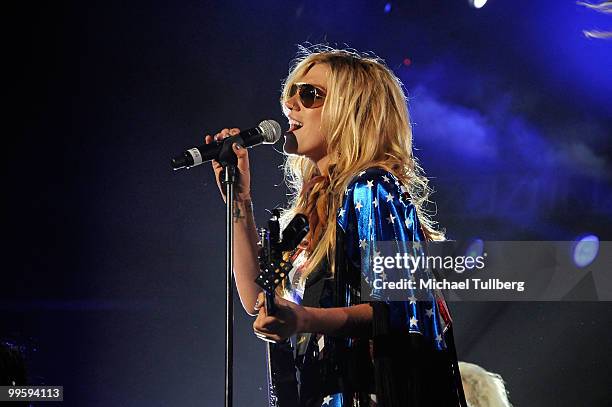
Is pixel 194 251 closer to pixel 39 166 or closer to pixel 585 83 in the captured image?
pixel 39 166

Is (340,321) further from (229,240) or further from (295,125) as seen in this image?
(295,125)

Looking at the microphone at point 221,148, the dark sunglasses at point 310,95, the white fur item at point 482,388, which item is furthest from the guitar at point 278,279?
the white fur item at point 482,388

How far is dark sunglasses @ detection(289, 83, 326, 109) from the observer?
6.82 feet

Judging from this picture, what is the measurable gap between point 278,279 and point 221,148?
504 mm

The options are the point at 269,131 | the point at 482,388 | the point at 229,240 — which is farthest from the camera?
the point at 482,388

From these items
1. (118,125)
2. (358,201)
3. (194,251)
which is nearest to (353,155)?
(358,201)

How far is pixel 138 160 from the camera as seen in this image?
345 cm

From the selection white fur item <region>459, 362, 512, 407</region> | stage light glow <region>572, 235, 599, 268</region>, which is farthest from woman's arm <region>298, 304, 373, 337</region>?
stage light glow <region>572, 235, 599, 268</region>

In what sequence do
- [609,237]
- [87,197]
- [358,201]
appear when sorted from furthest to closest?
[87,197] → [609,237] → [358,201]

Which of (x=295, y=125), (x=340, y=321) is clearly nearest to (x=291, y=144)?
(x=295, y=125)

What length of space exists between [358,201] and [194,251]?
1740 mm

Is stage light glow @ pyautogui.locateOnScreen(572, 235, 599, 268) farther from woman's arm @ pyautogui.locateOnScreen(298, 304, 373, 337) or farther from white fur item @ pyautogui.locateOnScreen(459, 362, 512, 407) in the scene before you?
woman's arm @ pyautogui.locateOnScreen(298, 304, 373, 337)

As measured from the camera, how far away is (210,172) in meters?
3.41

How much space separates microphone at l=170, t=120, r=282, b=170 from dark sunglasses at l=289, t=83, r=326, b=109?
18cm
